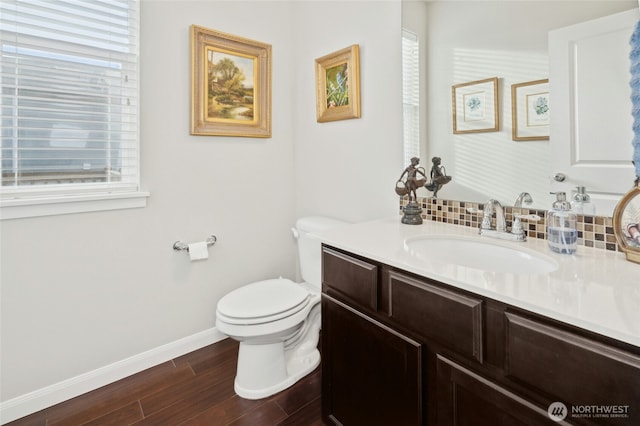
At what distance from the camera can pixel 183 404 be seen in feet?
5.20

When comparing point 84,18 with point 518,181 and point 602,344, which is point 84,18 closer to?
point 518,181

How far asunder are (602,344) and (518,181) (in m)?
0.78

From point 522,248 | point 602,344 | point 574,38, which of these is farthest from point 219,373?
point 574,38

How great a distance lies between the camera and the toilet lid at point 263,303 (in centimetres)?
151

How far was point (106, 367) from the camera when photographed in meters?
1.74

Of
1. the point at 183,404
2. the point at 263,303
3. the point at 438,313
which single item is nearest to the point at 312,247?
the point at 263,303

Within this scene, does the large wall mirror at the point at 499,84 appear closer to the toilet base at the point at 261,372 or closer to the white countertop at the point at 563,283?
the white countertop at the point at 563,283

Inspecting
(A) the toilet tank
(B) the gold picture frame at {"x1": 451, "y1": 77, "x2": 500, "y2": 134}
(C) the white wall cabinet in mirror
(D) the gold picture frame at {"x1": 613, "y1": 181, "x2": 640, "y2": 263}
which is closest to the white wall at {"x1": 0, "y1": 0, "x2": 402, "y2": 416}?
(A) the toilet tank

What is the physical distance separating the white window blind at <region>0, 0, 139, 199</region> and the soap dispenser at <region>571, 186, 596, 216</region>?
200cm

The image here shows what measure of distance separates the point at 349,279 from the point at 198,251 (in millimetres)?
1105

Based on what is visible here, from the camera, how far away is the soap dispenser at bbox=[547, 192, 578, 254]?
1.03m

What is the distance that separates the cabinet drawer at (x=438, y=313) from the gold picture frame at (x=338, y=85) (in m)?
1.18

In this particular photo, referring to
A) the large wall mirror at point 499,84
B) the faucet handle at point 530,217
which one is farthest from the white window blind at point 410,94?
the faucet handle at point 530,217

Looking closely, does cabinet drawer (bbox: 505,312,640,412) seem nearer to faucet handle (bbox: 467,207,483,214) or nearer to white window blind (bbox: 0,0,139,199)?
faucet handle (bbox: 467,207,483,214)
